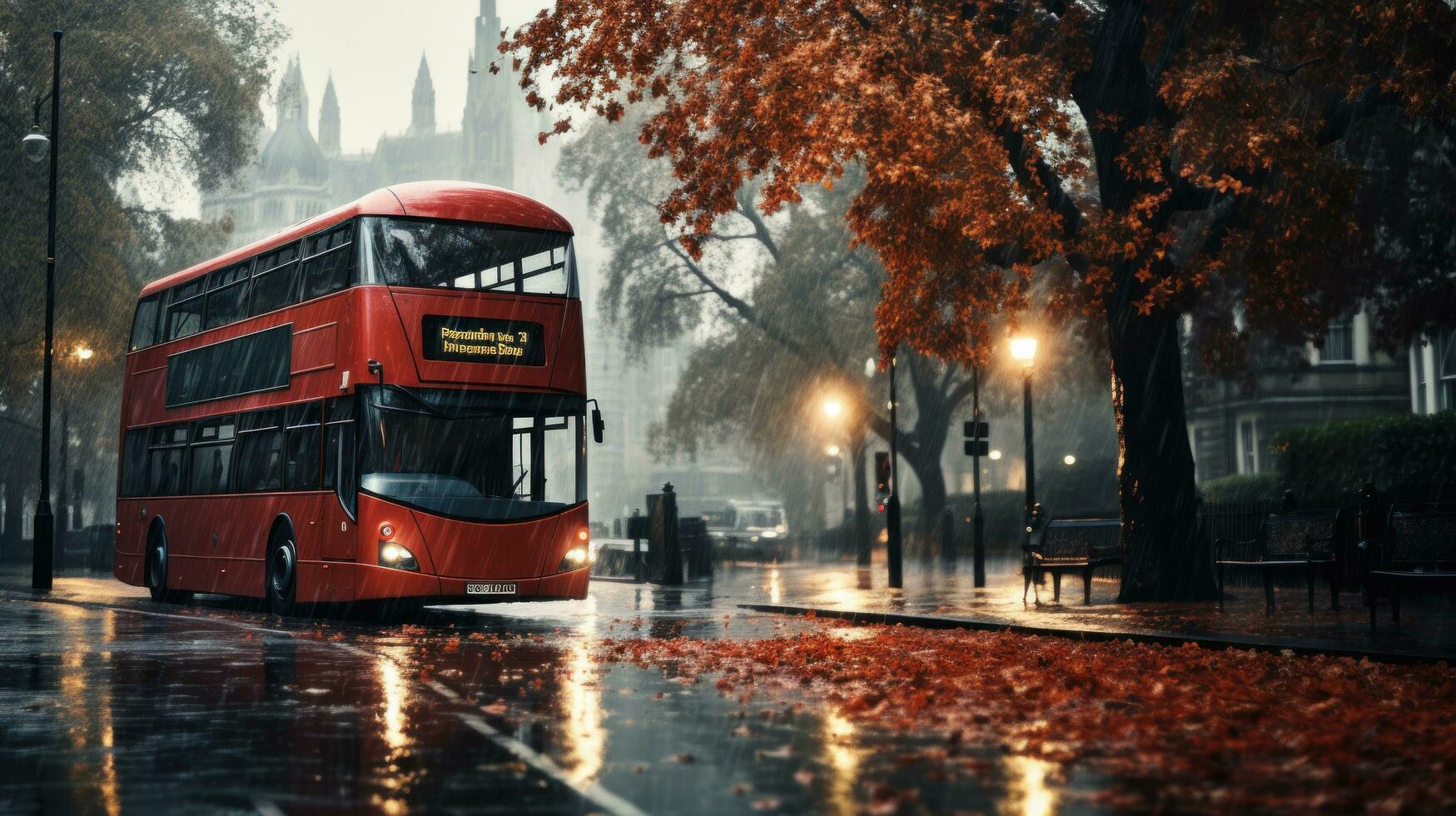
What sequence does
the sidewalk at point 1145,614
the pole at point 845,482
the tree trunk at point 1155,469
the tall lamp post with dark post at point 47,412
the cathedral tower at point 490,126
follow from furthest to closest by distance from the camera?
the cathedral tower at point 490,126, the pole at point 845,482, the tall lamp post with dark post at point 47,412, the tree trunk at point 1155,469, the sidewalk at point 1145,614

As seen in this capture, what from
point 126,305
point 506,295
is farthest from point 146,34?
point 506,295

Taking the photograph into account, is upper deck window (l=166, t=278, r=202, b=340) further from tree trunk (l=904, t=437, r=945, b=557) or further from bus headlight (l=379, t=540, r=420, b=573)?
tree trunk (l=904, t=437, r=945, b=557)

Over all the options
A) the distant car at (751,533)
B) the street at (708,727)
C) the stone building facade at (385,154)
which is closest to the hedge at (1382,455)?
the street at (708,727)

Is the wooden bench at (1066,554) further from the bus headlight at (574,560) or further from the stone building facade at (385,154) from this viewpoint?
the stone building facade at (385,154)

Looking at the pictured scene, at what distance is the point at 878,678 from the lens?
11805 millimetres

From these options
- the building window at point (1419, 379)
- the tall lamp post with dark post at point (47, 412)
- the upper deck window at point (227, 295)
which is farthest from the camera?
the building window at point (1419, 379)

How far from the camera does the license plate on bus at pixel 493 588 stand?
735 inches

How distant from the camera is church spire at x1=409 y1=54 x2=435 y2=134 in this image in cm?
17275

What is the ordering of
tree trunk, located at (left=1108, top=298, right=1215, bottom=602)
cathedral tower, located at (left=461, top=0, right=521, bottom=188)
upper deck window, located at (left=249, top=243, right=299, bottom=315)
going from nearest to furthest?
tree trunk, located at (left=1108, top=298, right=1215, bottom=602)
upper deck window, located at (left=249, top=243, right=299, bottom=315)
cathedral tower, located at (left=461, top=0, right=521, bottom=188)

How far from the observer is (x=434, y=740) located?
29.0 ft

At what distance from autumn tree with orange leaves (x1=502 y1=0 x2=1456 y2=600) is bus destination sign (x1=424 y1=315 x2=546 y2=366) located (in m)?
2.76

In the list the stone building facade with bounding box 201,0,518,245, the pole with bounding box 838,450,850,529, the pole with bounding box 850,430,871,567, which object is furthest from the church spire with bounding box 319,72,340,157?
the pole with bounding box 850,430,871,567

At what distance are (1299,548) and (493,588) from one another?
28.5 ft

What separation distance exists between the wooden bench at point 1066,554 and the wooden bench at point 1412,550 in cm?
525
